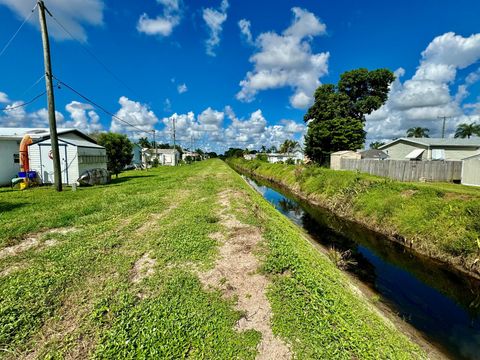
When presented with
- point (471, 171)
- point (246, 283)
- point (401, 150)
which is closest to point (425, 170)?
point (471, 171)

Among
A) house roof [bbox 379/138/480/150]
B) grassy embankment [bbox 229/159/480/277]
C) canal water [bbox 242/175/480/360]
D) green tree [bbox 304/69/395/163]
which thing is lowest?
canal water [bbox 242/175/480/360]

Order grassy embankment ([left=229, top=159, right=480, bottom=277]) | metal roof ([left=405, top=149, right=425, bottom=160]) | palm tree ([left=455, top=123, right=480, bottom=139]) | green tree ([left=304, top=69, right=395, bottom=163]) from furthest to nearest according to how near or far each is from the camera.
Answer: palm tree ([left=455, top=123, right=480, bottom=139])
green tree ([left=304, top=69, right=395, bottom=163])
metal roof ([left=405, top=149, right=425, bottom=160])
grassy embankment ([left=229, top=159, right=480, bottom=277])

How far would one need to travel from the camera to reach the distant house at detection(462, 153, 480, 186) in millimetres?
14992

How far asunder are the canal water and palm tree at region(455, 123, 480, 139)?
227 feet

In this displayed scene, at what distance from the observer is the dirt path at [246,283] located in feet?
9.18

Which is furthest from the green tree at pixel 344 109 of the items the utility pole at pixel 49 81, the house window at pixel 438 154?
the utility pole at pixel 49 81

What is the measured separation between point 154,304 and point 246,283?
4.77ft

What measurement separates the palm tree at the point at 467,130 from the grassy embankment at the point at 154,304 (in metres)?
76.0

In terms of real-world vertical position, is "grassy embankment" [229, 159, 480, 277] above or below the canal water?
above

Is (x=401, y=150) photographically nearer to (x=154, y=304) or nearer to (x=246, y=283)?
(x=246, y=283)

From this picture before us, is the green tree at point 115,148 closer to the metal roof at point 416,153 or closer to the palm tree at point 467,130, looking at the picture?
the metal roof at point 416,153

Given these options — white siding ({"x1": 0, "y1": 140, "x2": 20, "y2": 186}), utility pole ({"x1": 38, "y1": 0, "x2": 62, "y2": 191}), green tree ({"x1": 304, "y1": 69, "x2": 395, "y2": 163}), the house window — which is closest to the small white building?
white siding ({"x1": 0, "y1": 140, "x2": 20, "y2": 186})

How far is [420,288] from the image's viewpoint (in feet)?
22.4

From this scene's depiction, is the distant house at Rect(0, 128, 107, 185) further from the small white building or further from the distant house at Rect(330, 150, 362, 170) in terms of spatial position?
the distant house at Rect(330, 150, 362, 170)
